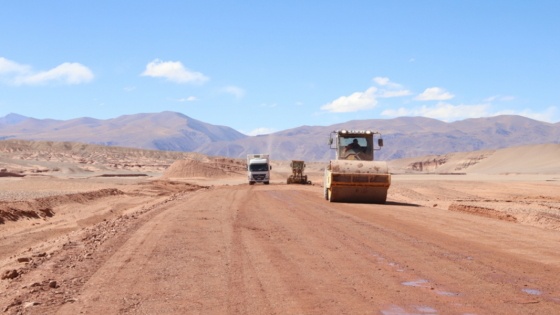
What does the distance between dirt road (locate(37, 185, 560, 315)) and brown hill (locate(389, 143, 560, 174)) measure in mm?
94367

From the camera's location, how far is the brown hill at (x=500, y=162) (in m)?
111

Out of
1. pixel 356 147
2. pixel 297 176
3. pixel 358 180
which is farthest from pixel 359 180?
pixel 297 176

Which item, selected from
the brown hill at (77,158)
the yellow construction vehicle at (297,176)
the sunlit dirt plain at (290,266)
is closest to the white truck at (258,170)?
the yellow construction vehicle at (297,176)

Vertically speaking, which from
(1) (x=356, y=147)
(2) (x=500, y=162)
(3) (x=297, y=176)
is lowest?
(3) (x=297, y=176)

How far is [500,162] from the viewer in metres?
132

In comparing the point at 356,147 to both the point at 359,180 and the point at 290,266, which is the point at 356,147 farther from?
the point at 290,266

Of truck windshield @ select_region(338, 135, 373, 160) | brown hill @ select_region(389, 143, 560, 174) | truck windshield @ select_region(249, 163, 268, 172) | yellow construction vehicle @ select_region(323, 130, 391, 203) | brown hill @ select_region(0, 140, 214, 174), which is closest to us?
yellow construction vehicle @ select_region(323, 130, 391, 203)

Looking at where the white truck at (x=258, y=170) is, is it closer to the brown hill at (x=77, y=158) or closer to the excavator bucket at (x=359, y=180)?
the excavator bucket at (x=359, y=180)

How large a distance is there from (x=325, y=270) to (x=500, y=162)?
136408 millimetres

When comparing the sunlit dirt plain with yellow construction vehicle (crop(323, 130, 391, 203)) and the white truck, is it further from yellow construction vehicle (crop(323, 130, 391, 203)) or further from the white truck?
the white truck

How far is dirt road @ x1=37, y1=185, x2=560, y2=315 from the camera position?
20.8 feet

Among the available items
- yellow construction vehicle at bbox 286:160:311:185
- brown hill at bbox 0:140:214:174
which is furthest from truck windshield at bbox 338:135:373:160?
brown hill at bbox 0:140:214:174

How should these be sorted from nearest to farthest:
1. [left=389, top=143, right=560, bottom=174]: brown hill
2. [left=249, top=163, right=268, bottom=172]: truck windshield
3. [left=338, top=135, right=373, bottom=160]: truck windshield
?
[left=338, top=135, right=373, bottom=160]: truck windshield
[left=249, top=163, right=268, bottom=172]: truck windshield
[left=389, top=143, right=560, bottom=174]: brown hill

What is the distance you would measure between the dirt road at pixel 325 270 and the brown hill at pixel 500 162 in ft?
310
